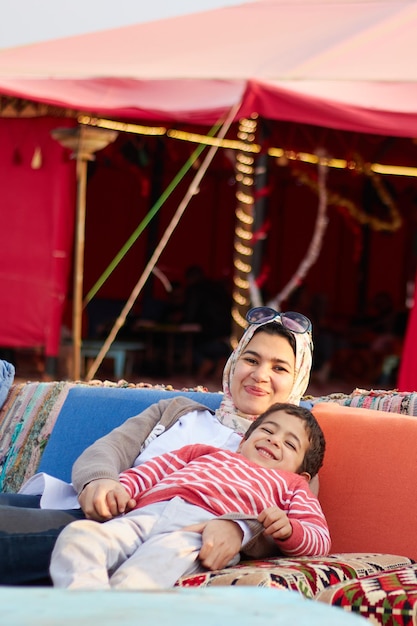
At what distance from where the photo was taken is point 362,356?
12.0m

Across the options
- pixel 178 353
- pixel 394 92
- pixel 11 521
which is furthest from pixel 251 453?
pixel 178 353

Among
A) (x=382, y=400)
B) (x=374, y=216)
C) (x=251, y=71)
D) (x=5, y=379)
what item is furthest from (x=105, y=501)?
(x=374, y=216)

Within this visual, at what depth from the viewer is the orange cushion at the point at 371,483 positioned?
345cm

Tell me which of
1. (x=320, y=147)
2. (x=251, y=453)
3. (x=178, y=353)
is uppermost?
(x=320, y=147)

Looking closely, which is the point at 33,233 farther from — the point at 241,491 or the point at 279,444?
the point at 241,491

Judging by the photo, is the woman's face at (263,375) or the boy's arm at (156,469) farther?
the woman's face at (263,375)

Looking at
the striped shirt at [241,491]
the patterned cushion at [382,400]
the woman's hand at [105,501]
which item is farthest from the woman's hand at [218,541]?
the patterned cushion at [382,400]

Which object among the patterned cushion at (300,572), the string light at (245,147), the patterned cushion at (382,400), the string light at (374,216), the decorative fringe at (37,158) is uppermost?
the string light at (245,147)

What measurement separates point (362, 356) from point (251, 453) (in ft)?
29.0

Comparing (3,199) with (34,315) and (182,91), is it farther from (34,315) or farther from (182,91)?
(182,91)

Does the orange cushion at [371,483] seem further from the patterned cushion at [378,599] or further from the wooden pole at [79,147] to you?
the wooden pole at [79,147]

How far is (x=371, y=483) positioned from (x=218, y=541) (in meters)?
0.79

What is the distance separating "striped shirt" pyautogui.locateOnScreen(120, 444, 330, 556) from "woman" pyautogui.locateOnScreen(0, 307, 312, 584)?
0.10 meters

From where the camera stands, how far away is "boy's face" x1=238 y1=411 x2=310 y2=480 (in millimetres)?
3295
